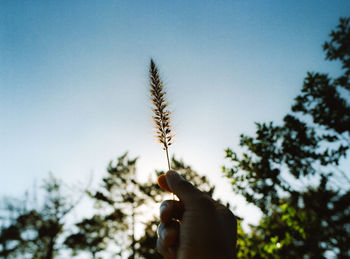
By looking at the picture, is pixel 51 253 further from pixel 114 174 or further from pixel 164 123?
pixel 164 123

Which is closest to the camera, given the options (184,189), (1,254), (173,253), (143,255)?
(173,253)

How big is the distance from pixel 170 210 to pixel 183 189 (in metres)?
0.29

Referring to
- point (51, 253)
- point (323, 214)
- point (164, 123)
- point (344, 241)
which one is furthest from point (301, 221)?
point (51, 253)

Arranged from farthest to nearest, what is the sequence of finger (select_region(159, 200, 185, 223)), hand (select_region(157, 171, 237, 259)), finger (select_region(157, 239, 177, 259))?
finger (select_region(159, 200, 185, 223)) → finger (select_region(157, 239, 177, 259)) → hand (select_region(157, 171, 237, 259))

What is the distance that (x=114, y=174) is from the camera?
62.7 feet

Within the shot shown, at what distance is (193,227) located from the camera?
1826 millimetres

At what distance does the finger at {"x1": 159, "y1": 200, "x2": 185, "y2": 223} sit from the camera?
2074 millimetres

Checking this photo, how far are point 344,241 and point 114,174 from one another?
1826 cm

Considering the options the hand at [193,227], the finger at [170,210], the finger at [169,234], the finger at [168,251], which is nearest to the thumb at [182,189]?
the hand at [193,227]

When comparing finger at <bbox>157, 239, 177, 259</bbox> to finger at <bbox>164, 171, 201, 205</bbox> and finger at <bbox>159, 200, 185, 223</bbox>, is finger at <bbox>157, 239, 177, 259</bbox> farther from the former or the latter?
finger at <bbox>164, 171, 201, 205</bbox>

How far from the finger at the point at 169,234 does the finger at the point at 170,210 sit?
66 mm

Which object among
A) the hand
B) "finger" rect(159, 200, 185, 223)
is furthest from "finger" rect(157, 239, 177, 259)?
"finger" rect(159, 200, 185, 223)

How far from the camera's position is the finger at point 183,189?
79.2 inches

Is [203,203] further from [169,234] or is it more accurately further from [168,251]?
[168,251]
